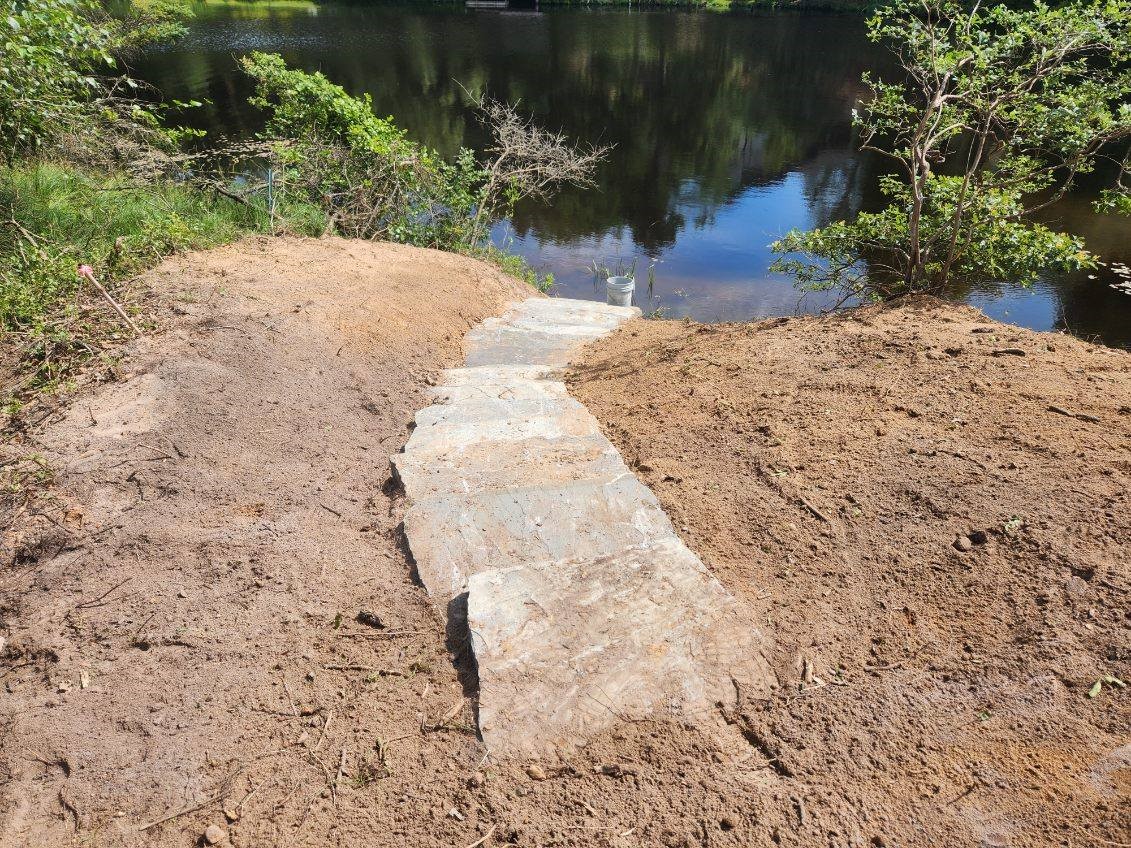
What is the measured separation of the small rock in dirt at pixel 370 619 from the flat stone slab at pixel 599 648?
40cm

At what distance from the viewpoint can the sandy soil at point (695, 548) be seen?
1895 mm

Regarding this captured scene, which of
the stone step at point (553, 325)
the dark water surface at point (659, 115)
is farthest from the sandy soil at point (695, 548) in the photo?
the dark water surface at point (659, 115)

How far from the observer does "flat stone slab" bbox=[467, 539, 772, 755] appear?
212 cm

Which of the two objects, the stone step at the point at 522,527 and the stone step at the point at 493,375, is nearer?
the stone step at the point at 522,527

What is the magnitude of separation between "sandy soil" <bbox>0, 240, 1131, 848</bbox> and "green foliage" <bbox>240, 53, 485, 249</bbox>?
15.7 feet

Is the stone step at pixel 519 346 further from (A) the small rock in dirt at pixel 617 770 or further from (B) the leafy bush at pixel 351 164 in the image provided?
(A) the small rock in dirt at pixel 617 770

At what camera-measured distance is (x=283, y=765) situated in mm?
2049

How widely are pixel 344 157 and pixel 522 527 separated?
7188mm

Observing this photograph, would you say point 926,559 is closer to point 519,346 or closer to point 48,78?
point 519,346

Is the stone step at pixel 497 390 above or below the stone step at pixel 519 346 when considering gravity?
above

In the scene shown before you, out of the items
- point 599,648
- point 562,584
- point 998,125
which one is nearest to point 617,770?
point 599,648

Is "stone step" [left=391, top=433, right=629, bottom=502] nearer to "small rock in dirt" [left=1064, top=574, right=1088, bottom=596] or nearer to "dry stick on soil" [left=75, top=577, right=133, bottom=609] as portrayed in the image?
"dry stick on soil" [left=75, top=577, right=133, bottom=609]

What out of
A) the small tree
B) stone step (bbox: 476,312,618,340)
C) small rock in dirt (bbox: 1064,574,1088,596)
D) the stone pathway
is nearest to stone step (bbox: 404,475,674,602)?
the stone pathway

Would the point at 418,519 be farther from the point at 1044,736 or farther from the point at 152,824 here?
the point at 1044,736
